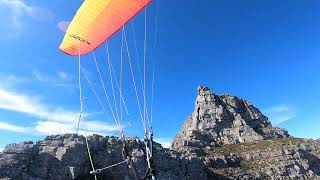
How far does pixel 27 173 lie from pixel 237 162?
4326 inches

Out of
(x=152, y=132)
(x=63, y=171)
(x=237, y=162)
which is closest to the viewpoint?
(x=152, y=132)

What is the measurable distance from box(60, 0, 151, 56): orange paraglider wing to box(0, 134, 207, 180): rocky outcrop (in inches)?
2120

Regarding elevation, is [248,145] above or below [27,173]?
above

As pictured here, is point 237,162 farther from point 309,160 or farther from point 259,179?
point 309,160

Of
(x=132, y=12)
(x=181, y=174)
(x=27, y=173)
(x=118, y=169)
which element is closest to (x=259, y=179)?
(x=181, y=174)

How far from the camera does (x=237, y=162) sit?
16238 centimetres

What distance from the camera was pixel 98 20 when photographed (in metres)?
32.3

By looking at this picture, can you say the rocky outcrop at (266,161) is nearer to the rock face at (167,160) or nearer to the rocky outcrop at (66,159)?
the rock face at (167,160)

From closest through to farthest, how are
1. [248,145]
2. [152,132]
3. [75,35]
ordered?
[152,132] → [75,35] → [248,145]

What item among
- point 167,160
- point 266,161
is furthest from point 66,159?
point 266,161

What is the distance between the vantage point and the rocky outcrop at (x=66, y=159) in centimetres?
8012

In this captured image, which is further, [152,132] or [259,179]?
[259,179]

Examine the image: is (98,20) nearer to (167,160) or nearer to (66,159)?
(66,159)

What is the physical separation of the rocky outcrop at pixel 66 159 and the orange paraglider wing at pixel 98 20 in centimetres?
5385
